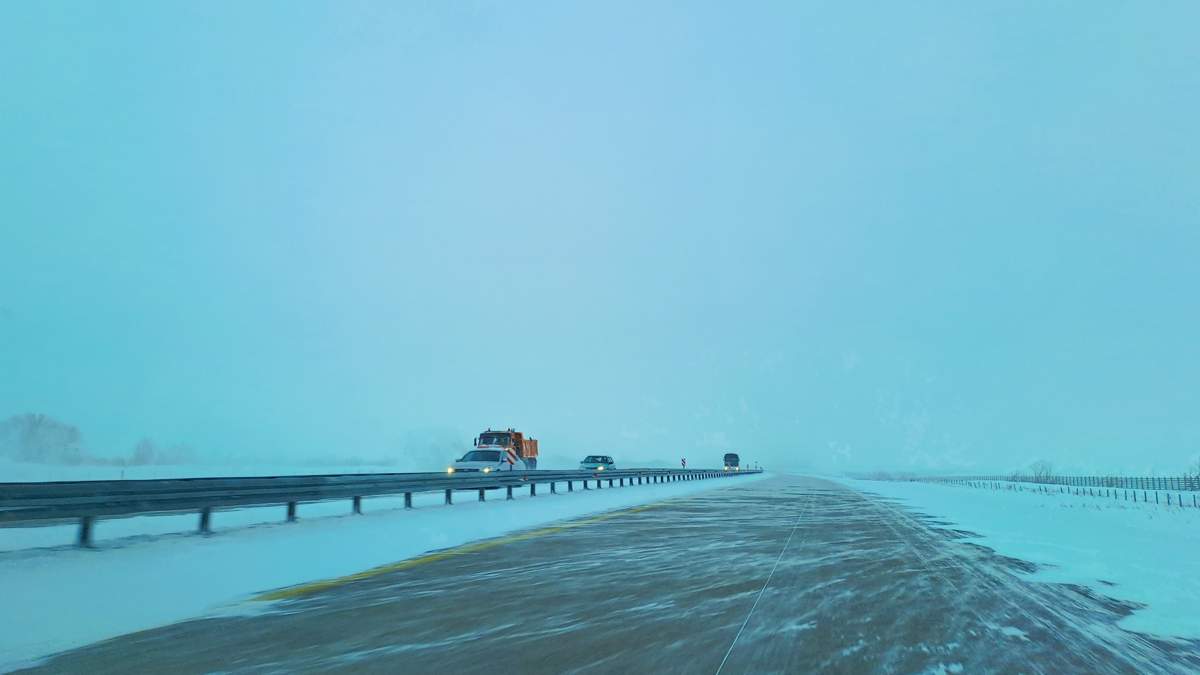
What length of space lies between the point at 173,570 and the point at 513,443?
38.3 meters

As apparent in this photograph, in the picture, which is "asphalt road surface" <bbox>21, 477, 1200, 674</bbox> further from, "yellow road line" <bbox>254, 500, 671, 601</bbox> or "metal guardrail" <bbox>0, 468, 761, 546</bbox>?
"metal guardrail" <bbox>0, 468, 761, 546</bbox>

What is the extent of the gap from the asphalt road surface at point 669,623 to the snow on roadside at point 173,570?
67cm

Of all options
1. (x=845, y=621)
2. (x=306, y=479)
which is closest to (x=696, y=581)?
(x=845, y=621)

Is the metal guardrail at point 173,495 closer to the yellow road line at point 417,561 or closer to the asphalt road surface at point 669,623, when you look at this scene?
the yellow road line at point 417,561

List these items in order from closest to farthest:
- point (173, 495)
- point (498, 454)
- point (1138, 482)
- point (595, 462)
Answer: point (173, 495) < point (498, 454) < point (595, 462) < point (1138, 482)

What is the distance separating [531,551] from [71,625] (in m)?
7.05

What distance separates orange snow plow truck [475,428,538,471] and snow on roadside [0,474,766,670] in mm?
27606

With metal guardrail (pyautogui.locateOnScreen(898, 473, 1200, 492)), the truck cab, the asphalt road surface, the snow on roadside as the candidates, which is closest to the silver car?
the truck cab

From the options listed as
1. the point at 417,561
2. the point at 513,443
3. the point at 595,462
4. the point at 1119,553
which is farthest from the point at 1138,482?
the point at 417,561

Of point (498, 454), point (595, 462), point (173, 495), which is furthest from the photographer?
point (595, 462)

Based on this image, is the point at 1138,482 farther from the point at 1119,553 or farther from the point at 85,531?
the point at 85,531

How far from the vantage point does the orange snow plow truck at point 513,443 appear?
4692cm

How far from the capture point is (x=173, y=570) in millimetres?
11039

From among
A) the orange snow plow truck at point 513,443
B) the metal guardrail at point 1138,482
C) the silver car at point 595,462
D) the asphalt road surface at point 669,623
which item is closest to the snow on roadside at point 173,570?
the asphalt road surface at point 669,623
